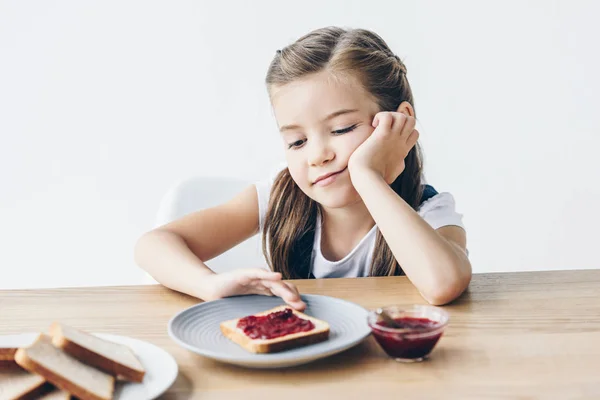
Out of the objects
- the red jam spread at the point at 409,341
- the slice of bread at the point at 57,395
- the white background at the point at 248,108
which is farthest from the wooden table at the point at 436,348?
the white background at the point at 248,108

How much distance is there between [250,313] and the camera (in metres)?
1.18

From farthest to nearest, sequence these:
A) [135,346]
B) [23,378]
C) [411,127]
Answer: [411,127]
[135,346]
[23,378]

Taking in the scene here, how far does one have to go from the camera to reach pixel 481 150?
10.7 ft

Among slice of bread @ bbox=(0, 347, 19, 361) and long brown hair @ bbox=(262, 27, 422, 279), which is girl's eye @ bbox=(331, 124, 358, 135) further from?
slice of bread @ bbox=(0, 347, 19, 361)

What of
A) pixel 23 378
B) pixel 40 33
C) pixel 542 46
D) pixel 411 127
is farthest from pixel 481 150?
pixel 23 378

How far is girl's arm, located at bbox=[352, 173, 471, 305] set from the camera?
1.24 meters

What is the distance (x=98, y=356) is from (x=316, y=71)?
90 cm

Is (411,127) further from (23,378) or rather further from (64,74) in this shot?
(64,74)

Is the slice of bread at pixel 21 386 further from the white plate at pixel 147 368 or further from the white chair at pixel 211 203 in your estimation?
the white chair at pixel 211 203

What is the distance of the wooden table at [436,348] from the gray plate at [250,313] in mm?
22

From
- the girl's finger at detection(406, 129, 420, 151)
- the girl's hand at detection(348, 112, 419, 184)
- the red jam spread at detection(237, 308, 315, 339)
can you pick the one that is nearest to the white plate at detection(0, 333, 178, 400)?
the red jam spread at detection(237, 308, 315, 339)

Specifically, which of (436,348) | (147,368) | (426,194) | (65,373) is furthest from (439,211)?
(65,373)

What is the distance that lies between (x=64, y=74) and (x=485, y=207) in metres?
2.03

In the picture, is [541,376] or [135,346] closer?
[541,376]
